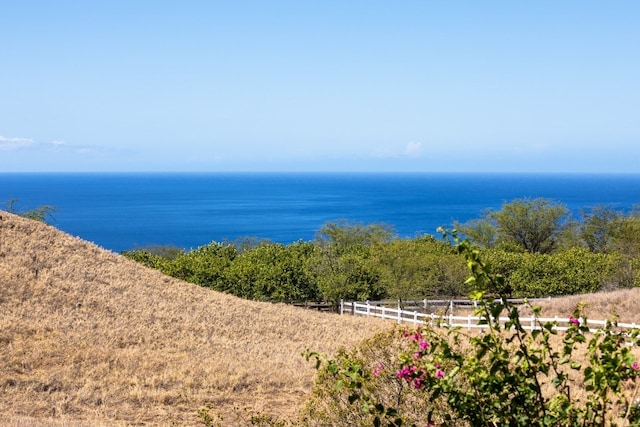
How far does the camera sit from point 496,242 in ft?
238

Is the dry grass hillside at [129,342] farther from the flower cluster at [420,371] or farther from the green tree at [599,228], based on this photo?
the green tree at [599,228]

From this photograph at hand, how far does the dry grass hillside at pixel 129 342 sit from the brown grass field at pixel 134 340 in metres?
0.05

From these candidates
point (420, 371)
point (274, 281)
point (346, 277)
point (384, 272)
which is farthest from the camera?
point (274, 281)

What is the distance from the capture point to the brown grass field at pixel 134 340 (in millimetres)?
17281

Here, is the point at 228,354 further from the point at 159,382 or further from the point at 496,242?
the point at 496,242

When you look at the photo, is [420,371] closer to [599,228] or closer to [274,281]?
[274,281]

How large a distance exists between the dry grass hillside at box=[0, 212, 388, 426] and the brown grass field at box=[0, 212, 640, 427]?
0.05 metres

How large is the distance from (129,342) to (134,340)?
0.94ft

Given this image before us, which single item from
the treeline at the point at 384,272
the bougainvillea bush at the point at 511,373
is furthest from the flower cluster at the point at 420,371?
the treeline at the point at 384,272

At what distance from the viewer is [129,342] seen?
24.0 m

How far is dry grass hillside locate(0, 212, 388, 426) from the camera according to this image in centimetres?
1731

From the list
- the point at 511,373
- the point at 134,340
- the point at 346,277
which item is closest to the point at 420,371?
the point at 511,373

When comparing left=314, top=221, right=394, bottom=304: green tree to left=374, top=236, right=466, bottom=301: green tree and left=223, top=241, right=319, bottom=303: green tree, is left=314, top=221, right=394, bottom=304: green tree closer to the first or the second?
left=374, top=236, right=466, bottom=301: green tree

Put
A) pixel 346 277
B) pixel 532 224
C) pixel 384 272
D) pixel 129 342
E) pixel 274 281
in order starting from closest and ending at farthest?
1. pixel 129 342
2. pixel 346 277
3. pixel 384 272
4. pixel 274 281
5. pixel 532 224
